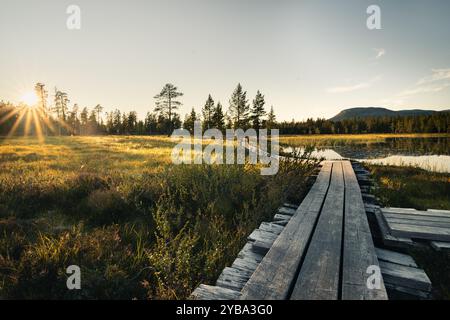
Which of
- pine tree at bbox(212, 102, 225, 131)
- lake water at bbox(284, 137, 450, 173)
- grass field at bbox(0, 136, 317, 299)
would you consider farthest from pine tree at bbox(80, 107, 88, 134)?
grass field at bbox(0, 136, 317, 299)

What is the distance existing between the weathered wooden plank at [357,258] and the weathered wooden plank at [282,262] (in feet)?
1.46

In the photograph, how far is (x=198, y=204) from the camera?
5180 mm

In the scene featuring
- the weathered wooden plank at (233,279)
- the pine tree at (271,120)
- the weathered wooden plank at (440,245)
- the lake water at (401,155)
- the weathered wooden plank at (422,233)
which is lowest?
the weathered wooden plank at (440,245)

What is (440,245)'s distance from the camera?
10.8ft

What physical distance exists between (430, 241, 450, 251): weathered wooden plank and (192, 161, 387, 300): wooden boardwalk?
86 cm

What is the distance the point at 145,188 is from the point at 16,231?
2297 mm

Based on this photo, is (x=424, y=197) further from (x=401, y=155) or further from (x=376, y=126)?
(x=376, y=126)

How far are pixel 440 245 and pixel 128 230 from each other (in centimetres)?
455

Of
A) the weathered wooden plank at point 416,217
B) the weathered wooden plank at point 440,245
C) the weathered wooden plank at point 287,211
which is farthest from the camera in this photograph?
the weathered wooden plank at point 287,211

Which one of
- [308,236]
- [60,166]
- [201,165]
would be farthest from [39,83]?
[308,236]

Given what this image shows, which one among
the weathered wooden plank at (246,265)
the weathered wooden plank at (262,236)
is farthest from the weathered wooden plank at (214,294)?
the weathered wooden plank at (262,236)

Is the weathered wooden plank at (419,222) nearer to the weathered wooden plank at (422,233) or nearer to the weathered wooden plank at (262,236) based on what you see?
the weathered wooden plank at (422,233)

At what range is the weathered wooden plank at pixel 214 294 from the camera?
209cm
